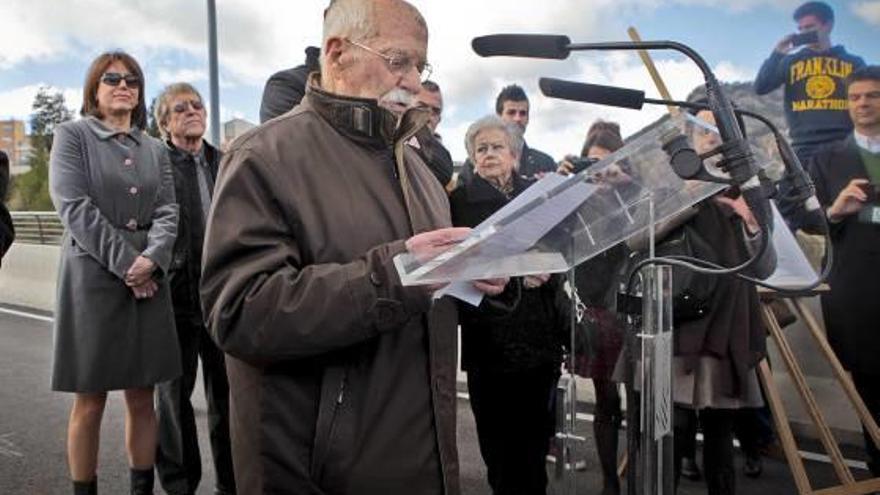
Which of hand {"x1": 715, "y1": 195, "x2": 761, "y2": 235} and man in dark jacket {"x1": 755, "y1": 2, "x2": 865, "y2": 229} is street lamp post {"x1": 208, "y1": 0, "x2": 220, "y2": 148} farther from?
hand {"x1": 715, "y1": 195, "x2": 761, "y2": 235}

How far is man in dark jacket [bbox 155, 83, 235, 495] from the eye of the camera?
361 cm

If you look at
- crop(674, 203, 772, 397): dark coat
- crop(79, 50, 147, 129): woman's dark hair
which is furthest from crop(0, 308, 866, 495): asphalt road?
crop(79, 50, 147, 129): woman's dark hair

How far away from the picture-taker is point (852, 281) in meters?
3.77

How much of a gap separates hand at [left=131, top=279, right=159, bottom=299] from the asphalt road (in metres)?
1.21

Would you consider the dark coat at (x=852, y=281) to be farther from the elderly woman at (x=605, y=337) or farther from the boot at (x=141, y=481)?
the boot at (x=141, y=481)

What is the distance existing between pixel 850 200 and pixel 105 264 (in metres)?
3.50

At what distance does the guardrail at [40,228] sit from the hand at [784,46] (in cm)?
1110

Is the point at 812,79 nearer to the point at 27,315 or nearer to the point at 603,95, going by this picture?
the point at 603,95

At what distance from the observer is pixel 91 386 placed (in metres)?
3.09

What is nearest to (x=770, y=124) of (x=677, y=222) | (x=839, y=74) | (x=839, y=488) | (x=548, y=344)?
(x=677, y=222)

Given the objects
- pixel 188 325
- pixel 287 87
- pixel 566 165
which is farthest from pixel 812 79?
pixel 188 325

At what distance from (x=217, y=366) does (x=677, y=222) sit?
2.30 meters

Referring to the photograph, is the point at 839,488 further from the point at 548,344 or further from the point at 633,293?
the point at 633,293

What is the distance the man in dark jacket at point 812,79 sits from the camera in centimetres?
513
